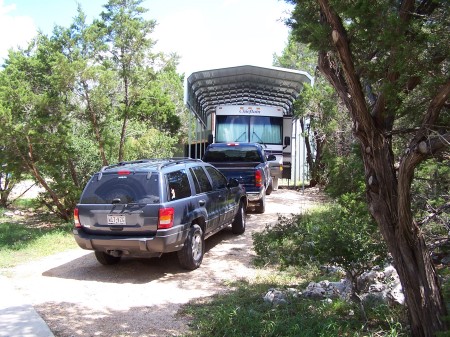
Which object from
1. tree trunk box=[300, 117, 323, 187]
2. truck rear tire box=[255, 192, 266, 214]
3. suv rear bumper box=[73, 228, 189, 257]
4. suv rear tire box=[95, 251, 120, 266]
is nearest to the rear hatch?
suv rear bumper box=[73, 228, 189, 257]

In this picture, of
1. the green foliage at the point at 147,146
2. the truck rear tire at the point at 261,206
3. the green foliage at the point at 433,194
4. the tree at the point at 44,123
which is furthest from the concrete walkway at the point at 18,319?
the green foliage at the point at 147,146

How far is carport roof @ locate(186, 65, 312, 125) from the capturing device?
16344 millimetres

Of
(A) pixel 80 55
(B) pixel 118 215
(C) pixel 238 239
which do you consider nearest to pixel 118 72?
(A) pixel 80 55

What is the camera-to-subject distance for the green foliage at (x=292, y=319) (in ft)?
15.3

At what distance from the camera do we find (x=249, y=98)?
20375mm

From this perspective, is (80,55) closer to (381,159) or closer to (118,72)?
(118,72)

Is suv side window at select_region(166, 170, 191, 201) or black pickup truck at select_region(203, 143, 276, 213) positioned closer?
suv side window at select_region(166, 170, 191, 201)

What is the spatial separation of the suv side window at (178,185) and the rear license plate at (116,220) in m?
0.76

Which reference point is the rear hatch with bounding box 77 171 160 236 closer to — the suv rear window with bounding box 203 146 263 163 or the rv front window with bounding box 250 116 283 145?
the suv rear window with bounding box 203 146 263 163

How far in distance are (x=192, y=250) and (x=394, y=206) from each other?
13.1ft

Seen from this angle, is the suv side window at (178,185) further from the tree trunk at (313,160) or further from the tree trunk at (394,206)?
the tree trunk at (313,160)

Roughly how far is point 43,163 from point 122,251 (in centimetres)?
627

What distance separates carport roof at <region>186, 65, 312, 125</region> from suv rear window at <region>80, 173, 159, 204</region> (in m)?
8.64

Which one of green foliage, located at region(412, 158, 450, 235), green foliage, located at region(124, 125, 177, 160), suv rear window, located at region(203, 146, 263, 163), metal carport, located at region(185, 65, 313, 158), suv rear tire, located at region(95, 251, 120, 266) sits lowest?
suv rear tire, located at region(95, 251, 120, 266)
